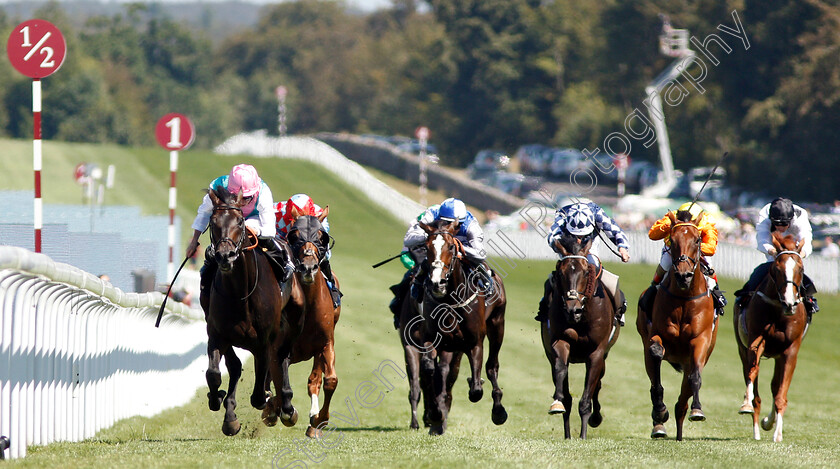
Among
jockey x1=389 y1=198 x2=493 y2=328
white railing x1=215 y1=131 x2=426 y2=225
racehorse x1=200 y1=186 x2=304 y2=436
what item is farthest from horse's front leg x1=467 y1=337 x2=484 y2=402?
white railing x1=215 y1=131 x2=426 y2=225

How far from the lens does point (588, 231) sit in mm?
10578

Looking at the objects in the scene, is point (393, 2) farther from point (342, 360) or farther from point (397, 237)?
point (342, 360)

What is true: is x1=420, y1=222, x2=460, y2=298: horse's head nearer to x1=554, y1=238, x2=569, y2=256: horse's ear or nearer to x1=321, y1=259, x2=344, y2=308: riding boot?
x1=554, y1=238, x2=569, y2=256: horse's ear

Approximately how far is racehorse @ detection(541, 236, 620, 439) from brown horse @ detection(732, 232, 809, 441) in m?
1.38

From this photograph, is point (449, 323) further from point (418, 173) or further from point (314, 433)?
point (418, 173)

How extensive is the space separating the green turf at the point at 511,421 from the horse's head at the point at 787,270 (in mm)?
1276

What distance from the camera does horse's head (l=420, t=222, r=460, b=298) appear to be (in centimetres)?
979

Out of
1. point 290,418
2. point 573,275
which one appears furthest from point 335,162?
point 573,275

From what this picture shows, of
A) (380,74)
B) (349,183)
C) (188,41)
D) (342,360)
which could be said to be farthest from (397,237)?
(188,41)

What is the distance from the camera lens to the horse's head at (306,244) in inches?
402

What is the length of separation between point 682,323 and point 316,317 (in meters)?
3.30

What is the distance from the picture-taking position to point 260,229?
32.4 ft

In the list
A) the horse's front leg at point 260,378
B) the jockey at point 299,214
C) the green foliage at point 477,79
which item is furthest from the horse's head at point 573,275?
the horse's front leg at point 260,378

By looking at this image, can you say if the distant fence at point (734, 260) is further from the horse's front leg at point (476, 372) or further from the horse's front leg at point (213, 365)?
the horse's front leg at point (213, 365)
